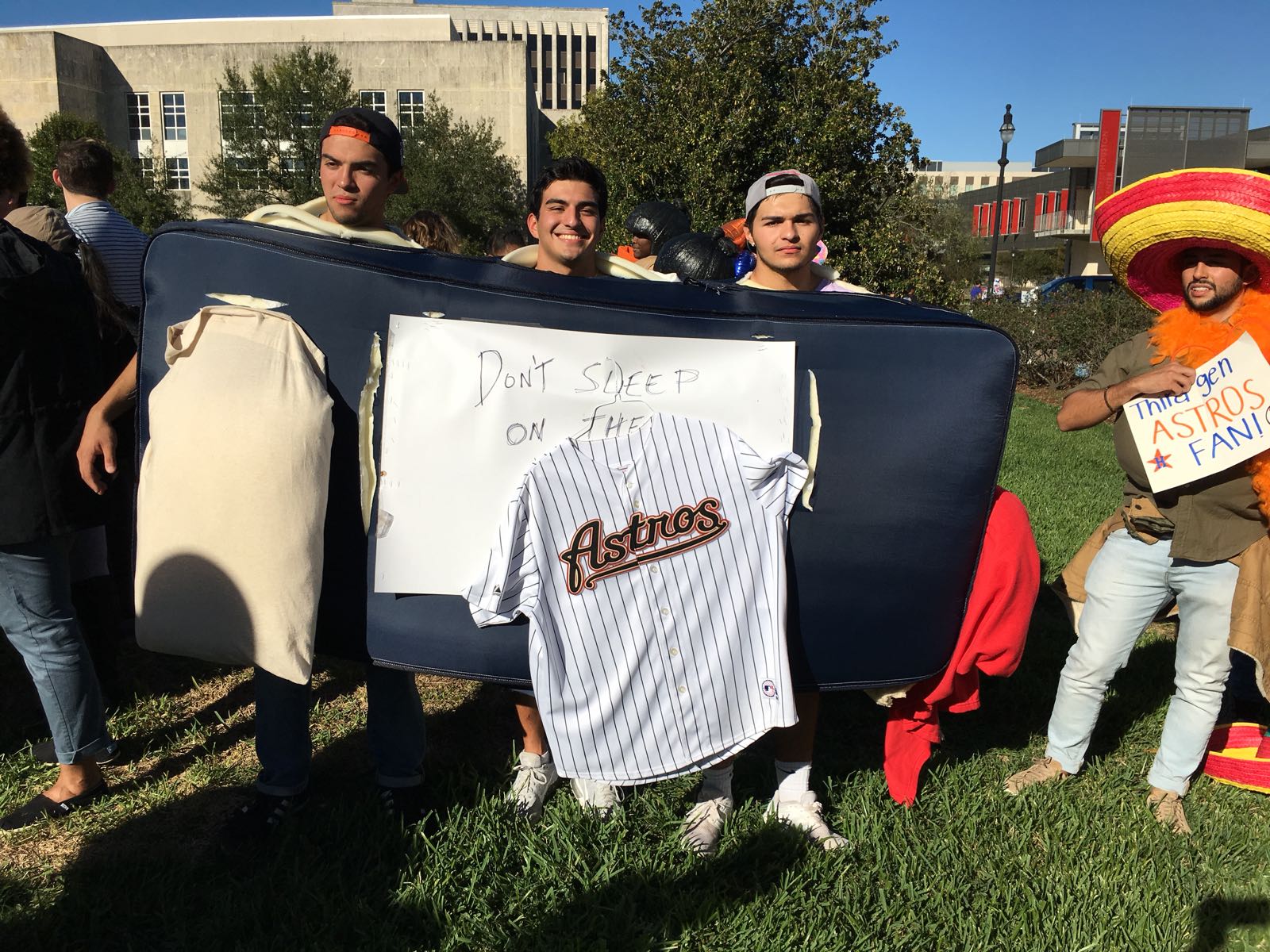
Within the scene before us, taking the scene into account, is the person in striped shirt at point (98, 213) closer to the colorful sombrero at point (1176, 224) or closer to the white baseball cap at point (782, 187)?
the white baseball cap at point (782, 187)

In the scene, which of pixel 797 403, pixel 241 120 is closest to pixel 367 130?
pixel 797 403

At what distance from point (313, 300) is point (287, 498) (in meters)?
0.44

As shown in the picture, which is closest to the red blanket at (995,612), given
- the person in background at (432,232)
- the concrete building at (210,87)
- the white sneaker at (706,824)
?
the white sneaker at (706,824)

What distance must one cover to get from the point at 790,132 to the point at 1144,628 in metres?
10.0

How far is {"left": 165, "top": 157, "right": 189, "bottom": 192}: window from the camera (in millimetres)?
47531

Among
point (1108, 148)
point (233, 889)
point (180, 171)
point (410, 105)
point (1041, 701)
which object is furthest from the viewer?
point (180, 171)

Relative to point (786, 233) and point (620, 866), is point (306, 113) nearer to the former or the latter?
point (786, 233)

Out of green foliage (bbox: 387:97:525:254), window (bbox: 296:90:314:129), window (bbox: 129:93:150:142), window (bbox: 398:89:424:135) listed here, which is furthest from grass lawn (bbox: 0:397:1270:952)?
window (bbox: 129:93:150:142)

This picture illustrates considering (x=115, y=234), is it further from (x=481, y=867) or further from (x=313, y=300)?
(x=481, y=867)

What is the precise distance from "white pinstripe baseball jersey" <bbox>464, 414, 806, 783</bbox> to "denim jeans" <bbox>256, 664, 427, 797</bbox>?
24.5 inches

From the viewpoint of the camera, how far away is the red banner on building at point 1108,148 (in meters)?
42.2

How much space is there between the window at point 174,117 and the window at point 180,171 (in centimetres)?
Result: 109

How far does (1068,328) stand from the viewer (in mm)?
Answer: 12938

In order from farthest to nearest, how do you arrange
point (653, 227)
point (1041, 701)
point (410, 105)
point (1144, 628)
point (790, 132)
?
point (410, 105) → point (790, 132) → point (653, 227) → point (1041, 701) → point (1144, 628)
